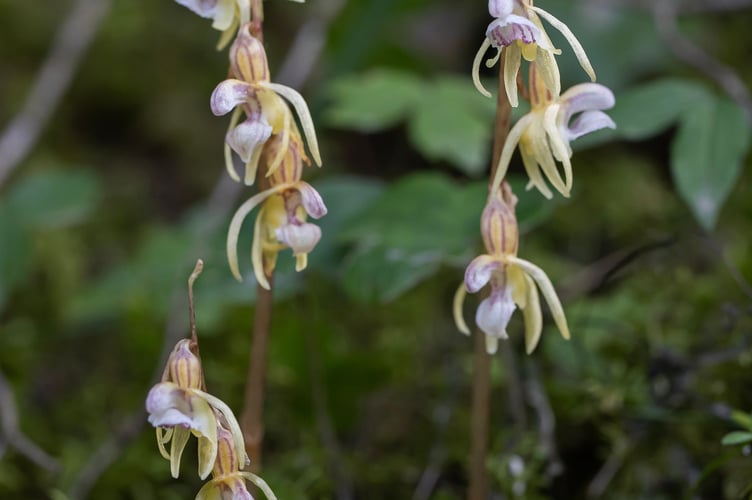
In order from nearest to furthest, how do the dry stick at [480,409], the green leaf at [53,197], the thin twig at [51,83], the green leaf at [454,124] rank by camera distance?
the dry stick at [480,409], the green leaf at [454,124], the green leaf at [53,197], the thin twig at [51,83]

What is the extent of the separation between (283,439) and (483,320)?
3.40ft

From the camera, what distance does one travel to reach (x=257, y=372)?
1324mm

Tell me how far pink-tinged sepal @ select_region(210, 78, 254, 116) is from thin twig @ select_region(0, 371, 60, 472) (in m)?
1.02

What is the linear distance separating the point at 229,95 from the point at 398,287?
2.28 feet

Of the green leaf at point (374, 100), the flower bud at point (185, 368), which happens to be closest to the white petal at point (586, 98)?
the flower bud at point (185, 368)

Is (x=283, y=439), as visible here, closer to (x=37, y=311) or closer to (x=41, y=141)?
(x=37, y=311)

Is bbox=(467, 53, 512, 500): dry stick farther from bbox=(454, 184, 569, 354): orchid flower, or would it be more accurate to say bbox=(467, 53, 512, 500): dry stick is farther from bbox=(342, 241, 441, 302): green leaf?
bbox=(342, 241, 441, 302): green leaf

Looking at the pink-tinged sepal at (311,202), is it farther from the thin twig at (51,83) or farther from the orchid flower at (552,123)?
the thin twig at (51,83)

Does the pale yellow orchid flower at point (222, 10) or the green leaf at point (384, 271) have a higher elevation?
the pale yellow orchid flower at point (222, 10)

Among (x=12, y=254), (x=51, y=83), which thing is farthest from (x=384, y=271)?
(x=51, y=83)

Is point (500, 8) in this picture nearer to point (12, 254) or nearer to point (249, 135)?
point (249, 135)

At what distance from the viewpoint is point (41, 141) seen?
350 centimetres

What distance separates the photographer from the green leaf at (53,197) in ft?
9.04

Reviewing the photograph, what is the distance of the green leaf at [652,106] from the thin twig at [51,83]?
6.60ft
